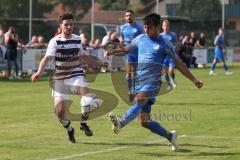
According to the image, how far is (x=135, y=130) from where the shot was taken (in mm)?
13945

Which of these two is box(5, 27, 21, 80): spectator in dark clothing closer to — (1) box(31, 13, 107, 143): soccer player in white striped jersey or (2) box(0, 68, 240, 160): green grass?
(2) box(0, 68, 240, 160): green grass

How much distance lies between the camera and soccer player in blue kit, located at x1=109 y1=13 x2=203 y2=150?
11.3 m

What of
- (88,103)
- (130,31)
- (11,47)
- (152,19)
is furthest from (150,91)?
(11,47)

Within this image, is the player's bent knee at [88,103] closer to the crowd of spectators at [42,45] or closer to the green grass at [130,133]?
the green grass at [130,133]

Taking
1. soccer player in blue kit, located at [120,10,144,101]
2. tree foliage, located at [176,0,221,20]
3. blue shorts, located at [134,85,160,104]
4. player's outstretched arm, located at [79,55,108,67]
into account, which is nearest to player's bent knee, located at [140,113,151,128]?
blue shorts, located at [134,85,160,104]

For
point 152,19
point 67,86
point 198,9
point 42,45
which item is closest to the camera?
point 152,19

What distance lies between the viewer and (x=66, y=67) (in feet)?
41.1

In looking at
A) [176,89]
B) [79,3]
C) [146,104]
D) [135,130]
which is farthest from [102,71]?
[79,3]

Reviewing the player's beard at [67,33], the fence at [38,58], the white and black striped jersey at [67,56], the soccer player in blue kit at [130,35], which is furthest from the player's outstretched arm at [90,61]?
the fence at [38,58]

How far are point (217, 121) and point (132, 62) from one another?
483 centimetres

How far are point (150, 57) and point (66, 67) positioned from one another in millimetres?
1793

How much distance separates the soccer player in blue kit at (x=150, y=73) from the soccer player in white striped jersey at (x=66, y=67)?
1204 millimetres

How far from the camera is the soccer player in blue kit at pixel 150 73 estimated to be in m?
11.3

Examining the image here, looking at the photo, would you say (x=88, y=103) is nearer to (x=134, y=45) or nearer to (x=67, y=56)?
(x=67, y=56)
